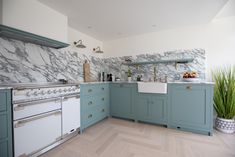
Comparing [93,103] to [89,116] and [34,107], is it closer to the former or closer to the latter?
[89,116]

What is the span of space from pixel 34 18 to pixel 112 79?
211 cm

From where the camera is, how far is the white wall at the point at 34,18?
151cm

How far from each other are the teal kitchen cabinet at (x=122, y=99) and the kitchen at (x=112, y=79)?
0.9 inches

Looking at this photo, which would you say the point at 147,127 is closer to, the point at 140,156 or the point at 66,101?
the point at 140,156

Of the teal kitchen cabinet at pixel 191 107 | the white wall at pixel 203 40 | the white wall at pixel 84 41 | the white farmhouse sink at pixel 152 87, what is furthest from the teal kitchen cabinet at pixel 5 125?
the white wall at pixel 203 40

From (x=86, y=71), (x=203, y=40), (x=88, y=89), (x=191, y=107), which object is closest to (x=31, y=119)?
(x=88, y=89)

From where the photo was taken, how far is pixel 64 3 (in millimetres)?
1777

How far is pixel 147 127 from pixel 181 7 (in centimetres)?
225

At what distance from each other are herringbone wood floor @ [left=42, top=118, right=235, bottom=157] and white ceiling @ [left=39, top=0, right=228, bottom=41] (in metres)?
2.14

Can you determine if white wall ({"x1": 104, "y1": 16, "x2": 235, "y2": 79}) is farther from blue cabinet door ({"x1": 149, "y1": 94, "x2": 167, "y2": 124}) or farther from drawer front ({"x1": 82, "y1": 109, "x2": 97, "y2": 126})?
drawer front ({"x1": 82, "y1": 109, "x2": 97, "y2": 126})

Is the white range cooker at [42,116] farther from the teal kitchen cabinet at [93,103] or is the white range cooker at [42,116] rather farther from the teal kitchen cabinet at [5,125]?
the teal kitchen cabinet at [93,103]

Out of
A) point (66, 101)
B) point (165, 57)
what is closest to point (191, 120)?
point (165, 57)

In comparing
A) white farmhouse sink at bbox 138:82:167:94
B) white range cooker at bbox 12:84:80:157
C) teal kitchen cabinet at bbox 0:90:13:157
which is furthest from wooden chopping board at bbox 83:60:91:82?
teal kitchen cabinet at bbox 0:90:13:157

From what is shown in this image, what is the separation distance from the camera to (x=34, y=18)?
1.75 metres
